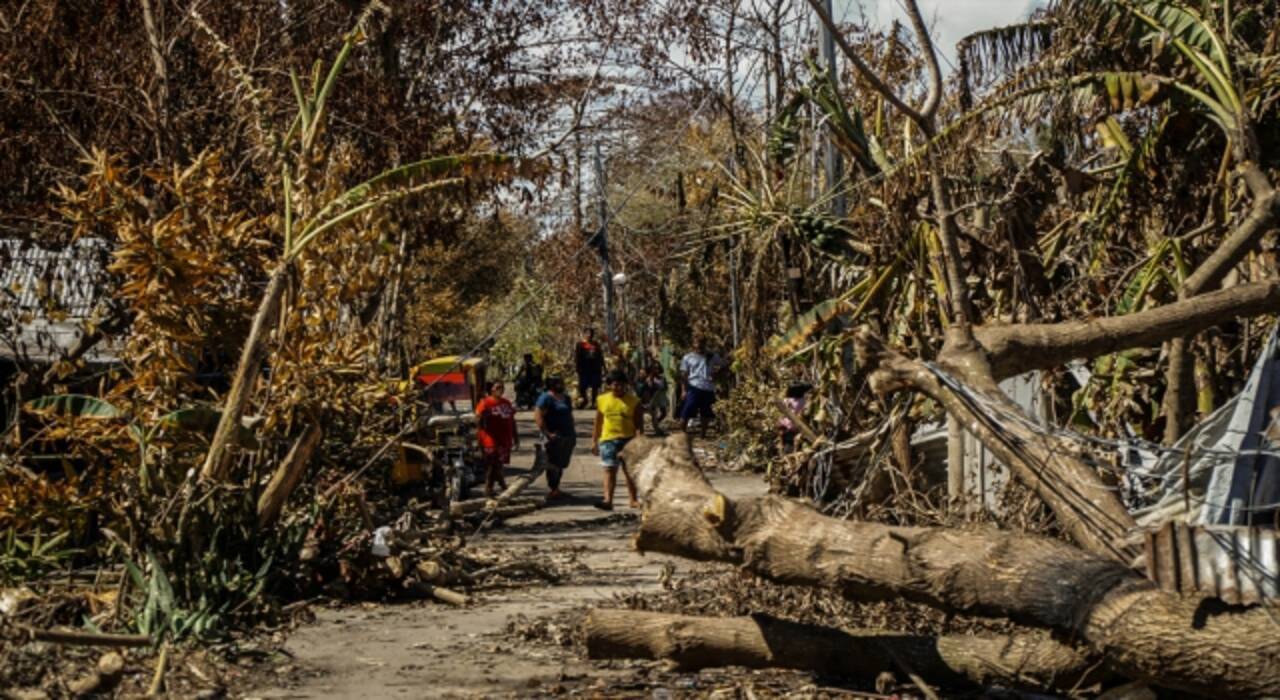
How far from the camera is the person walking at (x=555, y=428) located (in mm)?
20781

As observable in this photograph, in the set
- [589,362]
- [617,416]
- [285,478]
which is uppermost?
[589,362]

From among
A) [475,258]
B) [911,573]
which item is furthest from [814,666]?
[475,258]

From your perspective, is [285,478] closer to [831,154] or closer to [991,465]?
[991,465]

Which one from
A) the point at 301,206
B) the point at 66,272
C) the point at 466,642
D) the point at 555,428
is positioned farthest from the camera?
the point at 555,428

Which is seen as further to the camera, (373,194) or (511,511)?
(511,511)

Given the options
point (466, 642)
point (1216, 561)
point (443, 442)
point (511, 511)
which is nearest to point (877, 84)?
point (1216, 561)

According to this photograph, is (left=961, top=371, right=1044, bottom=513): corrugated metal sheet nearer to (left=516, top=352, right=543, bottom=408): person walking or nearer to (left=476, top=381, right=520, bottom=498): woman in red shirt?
(left=476, top=381, right=520, bottom=498): woman in red shirt

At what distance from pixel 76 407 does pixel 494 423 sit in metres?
8.00

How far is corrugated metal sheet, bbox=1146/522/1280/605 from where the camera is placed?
8.20 metres

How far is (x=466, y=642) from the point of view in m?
11.4

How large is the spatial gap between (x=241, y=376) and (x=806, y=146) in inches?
391

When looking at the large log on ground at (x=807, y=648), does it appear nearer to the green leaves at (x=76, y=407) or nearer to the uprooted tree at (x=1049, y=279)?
the uprooted tree at (x=1049, y=279)

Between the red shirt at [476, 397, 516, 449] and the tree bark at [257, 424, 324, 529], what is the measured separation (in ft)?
23.6

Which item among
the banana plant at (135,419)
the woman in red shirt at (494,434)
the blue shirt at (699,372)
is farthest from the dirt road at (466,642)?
the blue shirt at (699,372)
